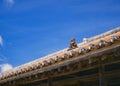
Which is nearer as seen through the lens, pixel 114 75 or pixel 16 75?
pixel 114 75

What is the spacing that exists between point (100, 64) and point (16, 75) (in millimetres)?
3799

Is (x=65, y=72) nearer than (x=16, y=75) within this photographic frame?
Yes

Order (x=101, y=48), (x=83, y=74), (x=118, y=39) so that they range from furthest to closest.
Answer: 1. (x=83, y=74)
2. (x=101, y=48)
3. (x=118, y=39)

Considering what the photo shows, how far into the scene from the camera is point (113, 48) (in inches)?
240

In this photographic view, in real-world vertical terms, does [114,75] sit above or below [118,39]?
below

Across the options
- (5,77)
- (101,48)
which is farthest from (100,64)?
(5,77)

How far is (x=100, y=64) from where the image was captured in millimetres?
7316

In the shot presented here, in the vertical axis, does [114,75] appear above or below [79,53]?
below

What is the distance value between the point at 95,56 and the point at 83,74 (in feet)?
9.76

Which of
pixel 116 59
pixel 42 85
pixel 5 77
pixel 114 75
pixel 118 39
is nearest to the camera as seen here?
pixel 118 39

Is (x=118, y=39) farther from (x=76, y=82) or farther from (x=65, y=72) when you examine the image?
(x=76, y=82)

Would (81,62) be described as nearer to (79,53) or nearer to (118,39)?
(79,53)

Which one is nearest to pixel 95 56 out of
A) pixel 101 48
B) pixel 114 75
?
pixel 101 48

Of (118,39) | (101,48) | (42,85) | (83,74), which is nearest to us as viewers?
(118,39)
